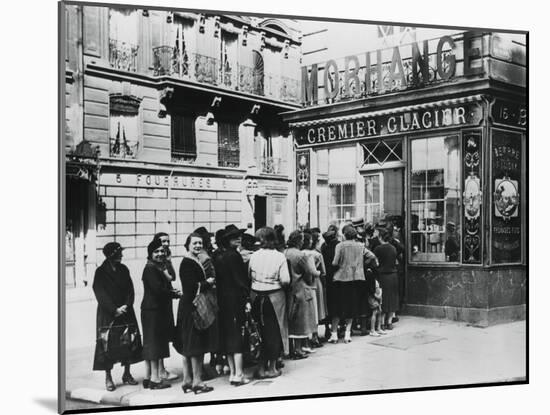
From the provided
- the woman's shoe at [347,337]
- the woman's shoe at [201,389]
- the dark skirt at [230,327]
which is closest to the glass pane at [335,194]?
the woman's shoe at [347,337]

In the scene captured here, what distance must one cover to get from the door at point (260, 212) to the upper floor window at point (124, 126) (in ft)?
4.00

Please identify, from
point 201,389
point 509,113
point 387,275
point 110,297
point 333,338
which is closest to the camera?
point 110,297

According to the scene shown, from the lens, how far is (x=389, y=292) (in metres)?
7.69

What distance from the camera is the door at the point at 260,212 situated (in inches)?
279

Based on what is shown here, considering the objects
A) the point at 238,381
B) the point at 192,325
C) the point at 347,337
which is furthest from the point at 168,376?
the point at 347,337

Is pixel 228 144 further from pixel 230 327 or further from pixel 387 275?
pixel 387 275

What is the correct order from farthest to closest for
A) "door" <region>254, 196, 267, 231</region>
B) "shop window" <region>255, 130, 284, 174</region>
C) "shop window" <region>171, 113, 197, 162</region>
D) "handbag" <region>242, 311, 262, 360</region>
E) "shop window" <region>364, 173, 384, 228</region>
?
1. "shop window" <region>364, 173, 384, 228</region>
2. "shop window" <region>255, 130, 284, 174</region>
3. "door" <region>254, 196, 267, 231</region>
4. "handbag" <region>242, 311, 262, 360</region>
5. "shop window" <region>171, 113, 197, 162</region>

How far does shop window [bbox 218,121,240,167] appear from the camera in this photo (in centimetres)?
703

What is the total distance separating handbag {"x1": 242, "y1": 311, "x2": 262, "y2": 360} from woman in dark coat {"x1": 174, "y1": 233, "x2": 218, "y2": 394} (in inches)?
13.3

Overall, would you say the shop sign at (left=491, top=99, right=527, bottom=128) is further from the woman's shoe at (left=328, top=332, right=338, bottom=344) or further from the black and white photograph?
the woman's shoe at (left=328, top=332, right=338, bottom=344)

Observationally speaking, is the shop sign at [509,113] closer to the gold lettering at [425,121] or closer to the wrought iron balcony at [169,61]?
the gold lettering at [425,121]

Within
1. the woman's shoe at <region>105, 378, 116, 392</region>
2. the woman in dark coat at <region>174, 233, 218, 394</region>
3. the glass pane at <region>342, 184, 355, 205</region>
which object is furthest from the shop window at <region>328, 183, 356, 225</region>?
the woman's shoe at <region>105, 378, 116, 392</region>

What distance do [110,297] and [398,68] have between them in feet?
11.8

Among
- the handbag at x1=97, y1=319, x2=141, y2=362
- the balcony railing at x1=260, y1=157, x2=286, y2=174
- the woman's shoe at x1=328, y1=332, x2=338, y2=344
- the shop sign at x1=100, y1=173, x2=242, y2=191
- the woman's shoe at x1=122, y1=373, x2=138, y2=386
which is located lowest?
the woman's shoe at x1=122, y1=373, x2=138, y2=386
